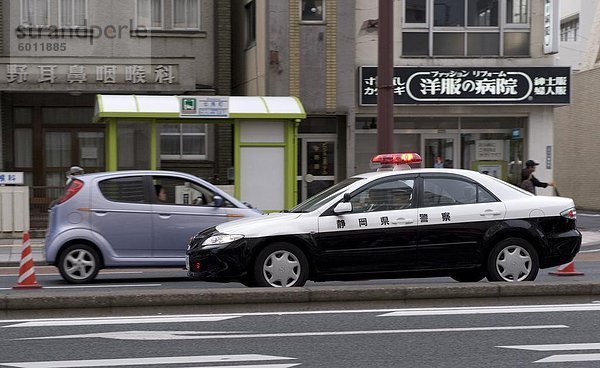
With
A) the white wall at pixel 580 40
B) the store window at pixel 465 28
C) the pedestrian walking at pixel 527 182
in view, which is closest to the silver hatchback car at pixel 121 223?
the pedestrian walking at pixel 527 182

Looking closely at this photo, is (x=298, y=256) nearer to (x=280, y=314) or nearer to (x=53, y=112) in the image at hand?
(x=280, y=314)

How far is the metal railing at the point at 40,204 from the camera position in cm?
2202

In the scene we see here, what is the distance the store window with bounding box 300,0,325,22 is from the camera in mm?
23406

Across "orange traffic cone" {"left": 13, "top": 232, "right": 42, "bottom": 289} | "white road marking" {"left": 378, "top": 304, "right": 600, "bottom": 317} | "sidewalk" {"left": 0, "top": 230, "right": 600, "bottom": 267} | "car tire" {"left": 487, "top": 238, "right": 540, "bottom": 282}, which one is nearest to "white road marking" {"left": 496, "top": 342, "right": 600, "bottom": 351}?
"white road marking" {"left": 378, "top": 304, "right": 600, "bottom": 317}

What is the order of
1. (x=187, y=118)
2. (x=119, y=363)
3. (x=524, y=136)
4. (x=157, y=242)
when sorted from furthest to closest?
(x=524, y=136) → (x=187, y=118) → (x=157, y=242) → (x=119, y=363)

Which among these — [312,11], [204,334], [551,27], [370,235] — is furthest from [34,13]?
[204,334]

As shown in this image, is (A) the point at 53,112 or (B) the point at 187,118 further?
(A) the point at 53,112

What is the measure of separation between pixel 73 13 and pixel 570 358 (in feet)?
68.8

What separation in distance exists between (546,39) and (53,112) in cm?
1380

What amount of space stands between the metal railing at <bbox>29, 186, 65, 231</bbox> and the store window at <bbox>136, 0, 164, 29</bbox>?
599 centimetres

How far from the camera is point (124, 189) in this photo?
13539mm

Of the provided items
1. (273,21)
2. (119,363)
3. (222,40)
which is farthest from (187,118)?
(119,363)

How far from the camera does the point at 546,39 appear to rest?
79.4ft

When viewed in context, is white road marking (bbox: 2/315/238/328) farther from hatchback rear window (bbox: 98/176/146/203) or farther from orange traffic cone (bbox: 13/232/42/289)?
hatchback rear window (bbox: 98/176/146/203)
